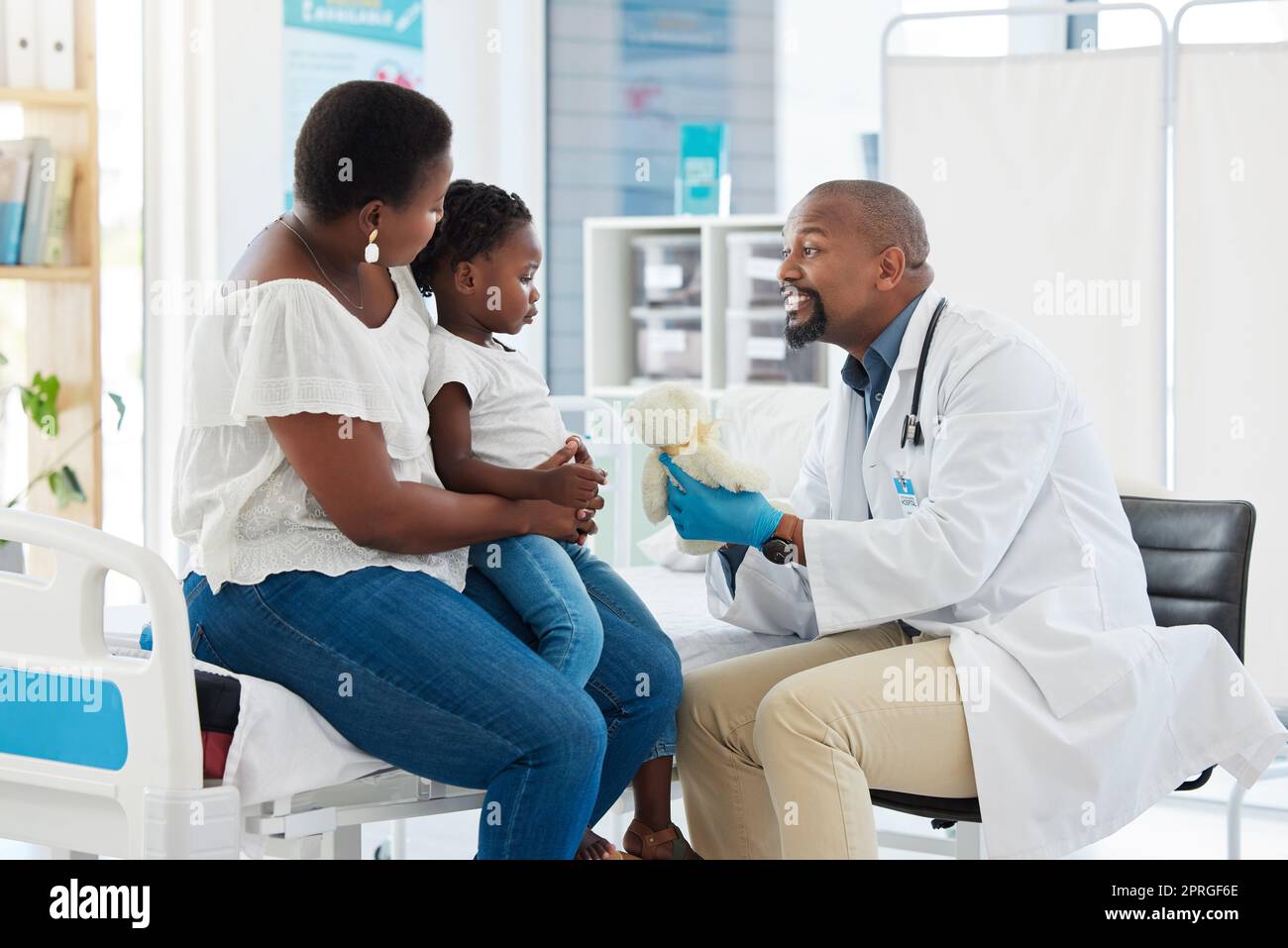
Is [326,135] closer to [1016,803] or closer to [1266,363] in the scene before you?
[1016,803]

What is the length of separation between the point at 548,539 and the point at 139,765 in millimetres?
533

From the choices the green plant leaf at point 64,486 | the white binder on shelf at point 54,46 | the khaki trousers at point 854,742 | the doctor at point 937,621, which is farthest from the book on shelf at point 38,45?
the khaki trousers at point 854,742

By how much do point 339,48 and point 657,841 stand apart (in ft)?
9.04

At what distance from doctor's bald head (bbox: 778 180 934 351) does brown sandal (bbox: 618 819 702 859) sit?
2.38ft

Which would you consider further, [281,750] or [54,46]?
[54,46]

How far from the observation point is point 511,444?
1.75 metres

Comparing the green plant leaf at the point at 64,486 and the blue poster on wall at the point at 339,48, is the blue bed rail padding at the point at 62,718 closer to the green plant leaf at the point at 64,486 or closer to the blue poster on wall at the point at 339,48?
the green plant leaf at the point at 64,486

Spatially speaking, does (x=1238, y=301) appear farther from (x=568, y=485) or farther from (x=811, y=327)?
(x=568, y=485)

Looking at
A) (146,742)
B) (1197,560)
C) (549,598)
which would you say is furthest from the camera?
(1197,560)

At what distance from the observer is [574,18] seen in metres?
4.50

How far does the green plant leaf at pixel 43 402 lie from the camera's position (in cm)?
312

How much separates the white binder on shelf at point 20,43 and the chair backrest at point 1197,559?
8.49 ft

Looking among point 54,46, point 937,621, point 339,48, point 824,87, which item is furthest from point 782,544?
point 824,87

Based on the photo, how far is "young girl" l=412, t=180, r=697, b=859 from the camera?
1.66 m
